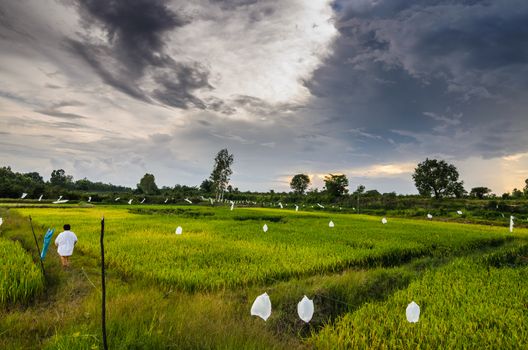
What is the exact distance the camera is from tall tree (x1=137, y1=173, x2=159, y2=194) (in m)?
78.8

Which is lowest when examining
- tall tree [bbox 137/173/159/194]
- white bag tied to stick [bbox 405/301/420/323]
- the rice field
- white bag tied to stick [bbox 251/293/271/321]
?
the rice field

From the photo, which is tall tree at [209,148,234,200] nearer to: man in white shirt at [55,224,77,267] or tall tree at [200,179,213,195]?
tall tree at [200,179,213,195]

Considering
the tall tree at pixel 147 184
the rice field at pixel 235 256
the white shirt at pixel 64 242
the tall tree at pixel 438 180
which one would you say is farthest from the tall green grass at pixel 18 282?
the tall tree at pixel 147 184

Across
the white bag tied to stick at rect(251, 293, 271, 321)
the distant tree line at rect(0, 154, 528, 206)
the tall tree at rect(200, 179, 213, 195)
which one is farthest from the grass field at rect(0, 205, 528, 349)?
the tall tree at rect(200, 179, 213, 195)

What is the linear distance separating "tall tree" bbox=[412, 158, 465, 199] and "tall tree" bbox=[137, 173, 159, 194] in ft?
216

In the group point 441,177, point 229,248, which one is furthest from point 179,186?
point 229,248

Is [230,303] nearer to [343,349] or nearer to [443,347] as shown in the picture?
[343,349]

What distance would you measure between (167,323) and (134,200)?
58460 mm

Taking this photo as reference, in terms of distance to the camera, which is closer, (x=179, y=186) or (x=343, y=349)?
(x=343, y=349)

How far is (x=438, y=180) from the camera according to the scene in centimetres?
5475

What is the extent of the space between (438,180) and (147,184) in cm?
7030

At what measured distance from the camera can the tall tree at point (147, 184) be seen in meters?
78.8

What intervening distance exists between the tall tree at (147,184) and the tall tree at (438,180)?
6593cm

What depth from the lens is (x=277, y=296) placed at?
19.3ft
